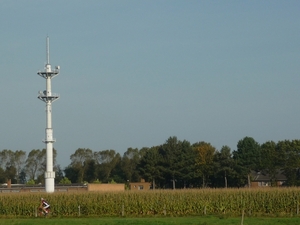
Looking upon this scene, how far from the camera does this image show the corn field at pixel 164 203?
49.6 meters

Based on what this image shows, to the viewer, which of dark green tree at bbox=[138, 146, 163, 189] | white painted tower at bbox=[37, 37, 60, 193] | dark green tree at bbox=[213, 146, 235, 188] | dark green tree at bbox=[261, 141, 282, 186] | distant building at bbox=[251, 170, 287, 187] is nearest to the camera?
white painted tower at bbox=[37, 37, 60, 193]

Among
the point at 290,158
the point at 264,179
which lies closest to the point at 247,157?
the point at 264,179

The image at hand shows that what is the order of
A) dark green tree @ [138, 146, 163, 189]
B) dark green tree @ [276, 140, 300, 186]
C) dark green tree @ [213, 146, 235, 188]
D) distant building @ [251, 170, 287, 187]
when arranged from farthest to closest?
distant building @ [251, 170, 287, 187], dark green tree @ [138, 146, 163, 189], dark green tree @ [213, 146, 235, 188], dark green tree @ [276, 140, 300, 186]

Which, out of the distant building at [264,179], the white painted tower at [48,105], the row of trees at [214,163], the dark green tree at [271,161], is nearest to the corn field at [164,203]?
the white painted tower at [48,105]

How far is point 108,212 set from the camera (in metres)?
51.2

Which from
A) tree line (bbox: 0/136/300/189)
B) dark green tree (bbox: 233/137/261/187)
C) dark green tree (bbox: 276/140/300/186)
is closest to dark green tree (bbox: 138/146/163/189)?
tree line (bbox: 0/136/300/189)

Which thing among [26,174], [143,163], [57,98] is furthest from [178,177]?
[26,174]

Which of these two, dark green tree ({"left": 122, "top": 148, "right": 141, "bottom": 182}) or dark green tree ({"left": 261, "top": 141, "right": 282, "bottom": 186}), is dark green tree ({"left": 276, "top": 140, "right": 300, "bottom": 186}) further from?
dark green tree ({"left": 122, "top": 148, "right": 141, "bottom": 182})

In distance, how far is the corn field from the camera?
163ft

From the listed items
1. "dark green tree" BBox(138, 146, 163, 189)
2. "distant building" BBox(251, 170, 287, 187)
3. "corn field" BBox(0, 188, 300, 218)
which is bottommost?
"corn field" BBox(0, 188, 300, 218)

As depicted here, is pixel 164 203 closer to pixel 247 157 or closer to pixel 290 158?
pixel 290 158

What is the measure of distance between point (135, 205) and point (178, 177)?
5333cm

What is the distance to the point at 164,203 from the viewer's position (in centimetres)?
5069

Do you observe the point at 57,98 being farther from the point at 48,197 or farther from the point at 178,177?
the point at 178,177
